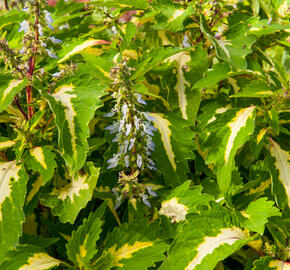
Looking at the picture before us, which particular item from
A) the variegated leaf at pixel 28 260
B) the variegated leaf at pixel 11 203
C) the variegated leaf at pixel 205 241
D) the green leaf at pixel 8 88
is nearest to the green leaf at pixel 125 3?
the green leaf at pixel 8 88

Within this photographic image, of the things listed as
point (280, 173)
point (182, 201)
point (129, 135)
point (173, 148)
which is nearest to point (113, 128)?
point (129, 135)

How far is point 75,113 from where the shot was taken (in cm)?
108

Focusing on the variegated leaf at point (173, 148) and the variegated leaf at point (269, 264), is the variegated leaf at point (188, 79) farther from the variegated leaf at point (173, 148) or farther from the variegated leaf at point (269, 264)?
the variegated leaf at point (269, 264)

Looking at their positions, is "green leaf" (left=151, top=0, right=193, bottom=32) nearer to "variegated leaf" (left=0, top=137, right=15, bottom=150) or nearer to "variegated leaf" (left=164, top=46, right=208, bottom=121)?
"variegated leaf" (left=164, top=46, right=208, bottom=121)

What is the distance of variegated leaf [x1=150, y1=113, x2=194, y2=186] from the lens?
4.25ft

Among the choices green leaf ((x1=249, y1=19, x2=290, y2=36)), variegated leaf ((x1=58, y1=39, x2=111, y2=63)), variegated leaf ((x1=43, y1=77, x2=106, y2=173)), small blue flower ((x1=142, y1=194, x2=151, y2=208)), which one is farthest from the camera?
variegated leaf ((x1=58, y1=39, x2=111, y2=63))

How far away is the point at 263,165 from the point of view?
140cm

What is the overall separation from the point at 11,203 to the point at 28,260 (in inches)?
8.5

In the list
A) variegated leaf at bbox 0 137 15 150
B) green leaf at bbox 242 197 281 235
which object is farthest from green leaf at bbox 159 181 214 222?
variegated leaf at bbox 0 137 15 150

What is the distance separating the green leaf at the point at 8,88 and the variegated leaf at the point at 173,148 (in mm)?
498

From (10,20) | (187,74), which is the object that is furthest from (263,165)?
Answer: (10,20)

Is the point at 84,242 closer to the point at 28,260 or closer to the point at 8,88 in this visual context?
the point at 28,260

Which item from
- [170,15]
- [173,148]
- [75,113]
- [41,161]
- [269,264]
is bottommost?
[269,264]

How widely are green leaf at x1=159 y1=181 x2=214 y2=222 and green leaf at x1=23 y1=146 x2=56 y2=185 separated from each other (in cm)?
42
